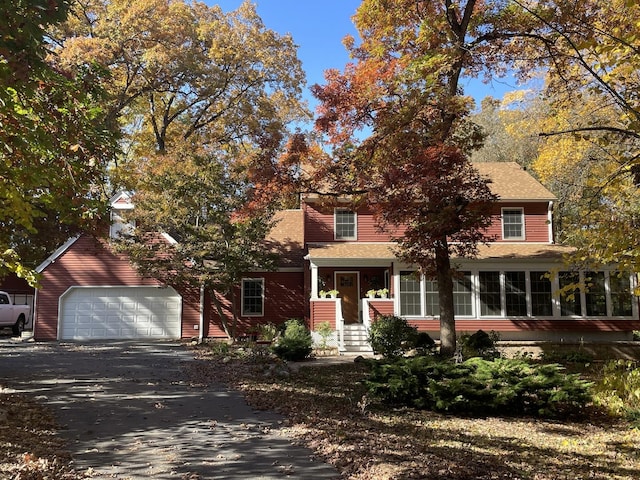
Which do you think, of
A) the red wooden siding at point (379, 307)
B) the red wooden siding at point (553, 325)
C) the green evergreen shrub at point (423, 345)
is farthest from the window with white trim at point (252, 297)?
the green evergreen shrub at point (423, 345)

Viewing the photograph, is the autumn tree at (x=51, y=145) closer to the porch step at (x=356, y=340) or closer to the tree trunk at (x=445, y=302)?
the tree trunk at (x=445, y=302)

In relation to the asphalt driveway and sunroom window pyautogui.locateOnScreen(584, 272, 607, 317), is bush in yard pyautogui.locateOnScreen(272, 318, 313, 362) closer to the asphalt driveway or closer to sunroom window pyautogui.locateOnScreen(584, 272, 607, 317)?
the asphalt driveway

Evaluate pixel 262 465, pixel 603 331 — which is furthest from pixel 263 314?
pixel 262 465

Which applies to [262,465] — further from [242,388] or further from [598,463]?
[242,388]

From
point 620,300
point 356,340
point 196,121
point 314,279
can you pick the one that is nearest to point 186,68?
point 196,121

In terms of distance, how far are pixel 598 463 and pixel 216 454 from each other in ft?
14.2

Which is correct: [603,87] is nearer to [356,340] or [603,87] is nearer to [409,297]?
[356,340]

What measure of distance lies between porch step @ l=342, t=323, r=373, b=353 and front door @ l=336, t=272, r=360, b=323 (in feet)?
9.90

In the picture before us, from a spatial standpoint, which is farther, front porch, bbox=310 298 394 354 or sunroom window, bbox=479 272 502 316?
sunroom window, bbox=479 272 502 316

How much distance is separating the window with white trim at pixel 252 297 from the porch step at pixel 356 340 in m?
5.60

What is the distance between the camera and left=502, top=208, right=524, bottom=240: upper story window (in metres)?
19.9

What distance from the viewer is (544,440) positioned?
22.8ft

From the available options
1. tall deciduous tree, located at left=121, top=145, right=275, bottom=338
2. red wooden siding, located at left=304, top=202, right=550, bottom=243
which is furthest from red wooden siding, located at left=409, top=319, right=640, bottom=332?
tall deciduous tree, located at left=121, top=145, right=275, bottom=338

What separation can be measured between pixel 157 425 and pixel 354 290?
527 inches
